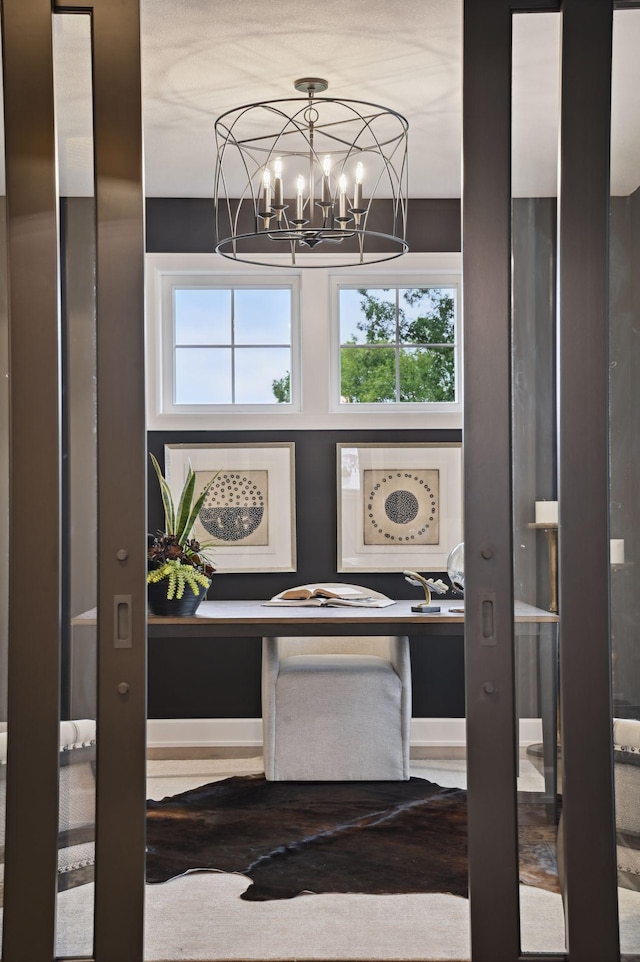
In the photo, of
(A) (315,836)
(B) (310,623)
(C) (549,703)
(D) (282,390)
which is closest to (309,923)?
(A) (315,836)

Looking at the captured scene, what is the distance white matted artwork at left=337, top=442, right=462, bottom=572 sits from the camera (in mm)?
4887

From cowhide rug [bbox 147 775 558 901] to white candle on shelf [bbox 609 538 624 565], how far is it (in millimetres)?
1313

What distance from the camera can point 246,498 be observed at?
4.89m

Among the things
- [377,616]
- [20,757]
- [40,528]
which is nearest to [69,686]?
[20,757]

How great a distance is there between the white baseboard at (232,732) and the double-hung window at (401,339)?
1637 mm

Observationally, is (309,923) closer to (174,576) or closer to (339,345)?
(174,576)

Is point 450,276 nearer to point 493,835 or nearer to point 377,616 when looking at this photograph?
point 377,616

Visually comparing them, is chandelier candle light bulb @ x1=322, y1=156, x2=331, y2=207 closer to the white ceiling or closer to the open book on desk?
the white ceiling

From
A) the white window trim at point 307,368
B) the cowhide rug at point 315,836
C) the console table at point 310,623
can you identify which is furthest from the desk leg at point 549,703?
the white window trim at point 307,368

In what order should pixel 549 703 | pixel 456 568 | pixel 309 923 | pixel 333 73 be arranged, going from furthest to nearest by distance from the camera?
1. pixel 456 568
2. pixel 333 73
3. pixel 309 923
4. pixel 549 703

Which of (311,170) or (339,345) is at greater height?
(311,170)

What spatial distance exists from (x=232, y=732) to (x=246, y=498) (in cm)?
117

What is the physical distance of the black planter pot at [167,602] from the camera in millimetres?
3977

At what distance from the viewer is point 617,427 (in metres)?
2.41
